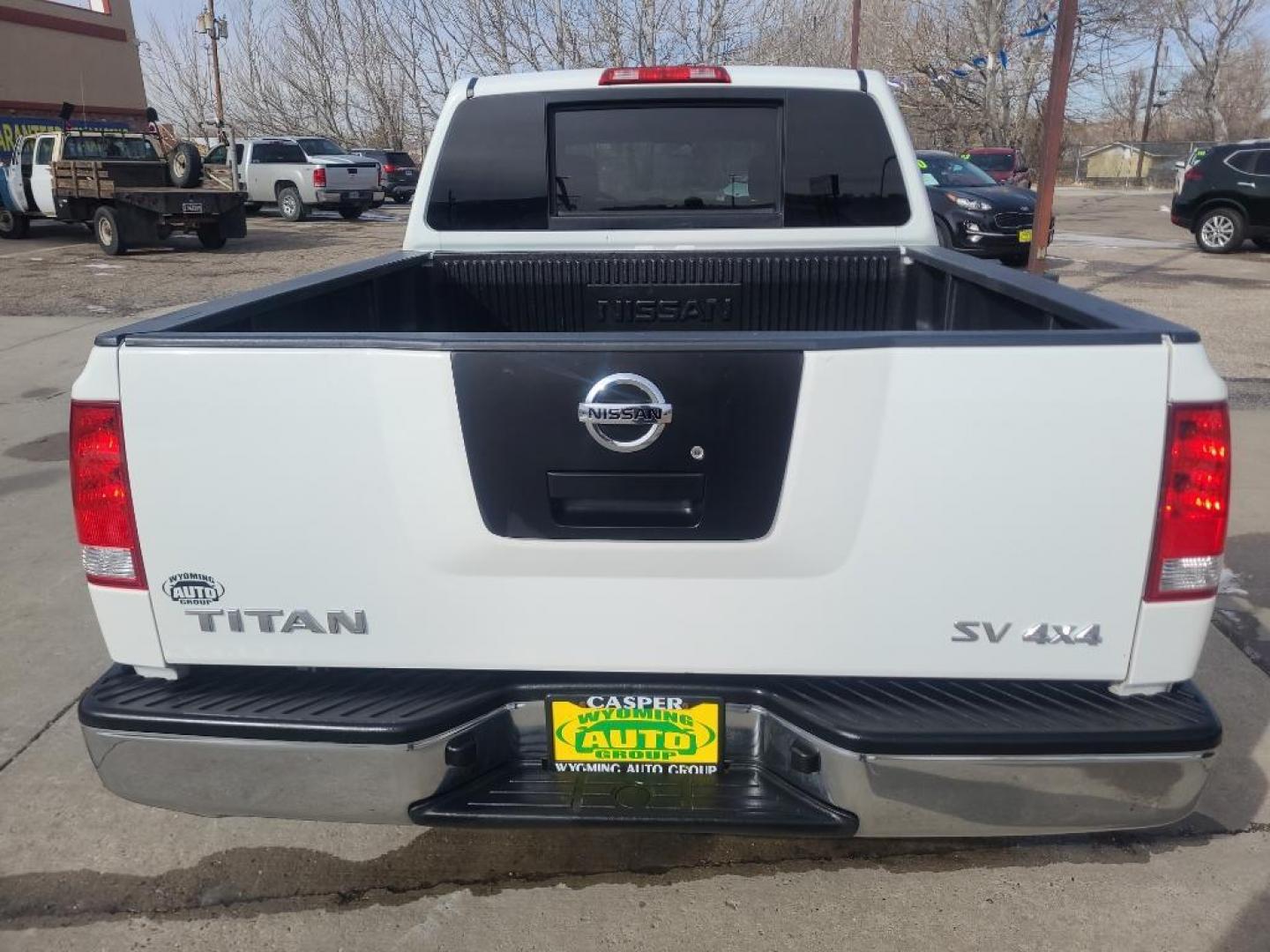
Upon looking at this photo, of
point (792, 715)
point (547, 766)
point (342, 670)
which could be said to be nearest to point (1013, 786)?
point (792, 715)

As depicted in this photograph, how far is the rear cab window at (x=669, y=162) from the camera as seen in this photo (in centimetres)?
343

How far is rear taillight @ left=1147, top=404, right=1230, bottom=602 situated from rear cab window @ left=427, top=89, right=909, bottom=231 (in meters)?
1.80

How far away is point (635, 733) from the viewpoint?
6.81 ft

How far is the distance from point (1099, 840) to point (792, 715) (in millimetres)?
1414

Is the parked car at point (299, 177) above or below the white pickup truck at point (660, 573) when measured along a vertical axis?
above

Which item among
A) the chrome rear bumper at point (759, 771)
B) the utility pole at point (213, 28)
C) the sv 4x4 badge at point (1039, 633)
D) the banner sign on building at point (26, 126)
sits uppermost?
the utility pole at point (213, 28)

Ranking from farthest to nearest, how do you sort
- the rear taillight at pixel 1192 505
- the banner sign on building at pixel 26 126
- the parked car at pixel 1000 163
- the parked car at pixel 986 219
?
the banner sign on building at pixel 26 126 → the parked car at pixel 1000 163 → the parked car at pixel 986 219 → the rear taillight at pixel 1192 505

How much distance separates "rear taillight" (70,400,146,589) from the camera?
6.43 feet

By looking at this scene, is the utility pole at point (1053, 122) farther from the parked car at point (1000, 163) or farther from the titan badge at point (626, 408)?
the parked car at point (1000, 163)

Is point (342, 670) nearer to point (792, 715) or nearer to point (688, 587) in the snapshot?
point (688, 587)

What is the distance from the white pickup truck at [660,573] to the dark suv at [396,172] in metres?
29.5

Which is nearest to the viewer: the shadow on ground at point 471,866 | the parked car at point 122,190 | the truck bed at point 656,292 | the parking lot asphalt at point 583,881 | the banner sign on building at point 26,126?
the parking lot asphalt at point 583,881

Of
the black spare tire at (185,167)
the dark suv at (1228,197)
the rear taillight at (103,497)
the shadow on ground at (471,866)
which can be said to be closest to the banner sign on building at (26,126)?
the black spare tire at (185,167)

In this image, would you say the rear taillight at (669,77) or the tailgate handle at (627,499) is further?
the rear taillight at (669,77)
